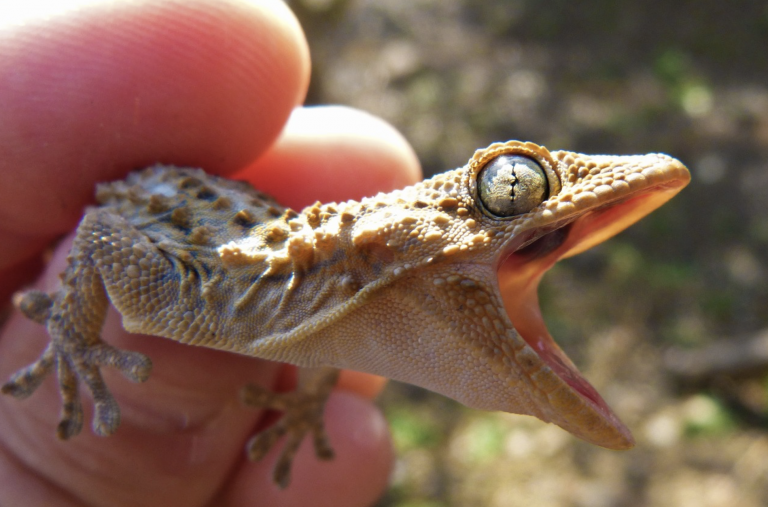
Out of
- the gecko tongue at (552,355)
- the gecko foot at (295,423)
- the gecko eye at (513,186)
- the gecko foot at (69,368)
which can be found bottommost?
the gecko foot at (295,423)

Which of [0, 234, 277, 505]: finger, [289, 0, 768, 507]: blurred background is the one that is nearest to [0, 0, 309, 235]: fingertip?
[0, 234, 277, 505]: finger

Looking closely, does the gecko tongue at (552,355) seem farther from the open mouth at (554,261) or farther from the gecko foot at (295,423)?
the gecko foot at (295,423)

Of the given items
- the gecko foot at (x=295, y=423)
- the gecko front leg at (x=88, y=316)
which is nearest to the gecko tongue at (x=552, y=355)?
the gecko foot at (x=295, y=423)

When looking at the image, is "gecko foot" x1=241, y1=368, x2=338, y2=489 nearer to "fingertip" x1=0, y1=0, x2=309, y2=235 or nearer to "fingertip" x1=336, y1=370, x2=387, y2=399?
"fingertip" x1=336, y1=370, x2=387, y2=399

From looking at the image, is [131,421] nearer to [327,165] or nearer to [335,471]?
[335,471]

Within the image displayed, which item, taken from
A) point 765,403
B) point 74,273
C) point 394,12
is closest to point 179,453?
point 74,273
